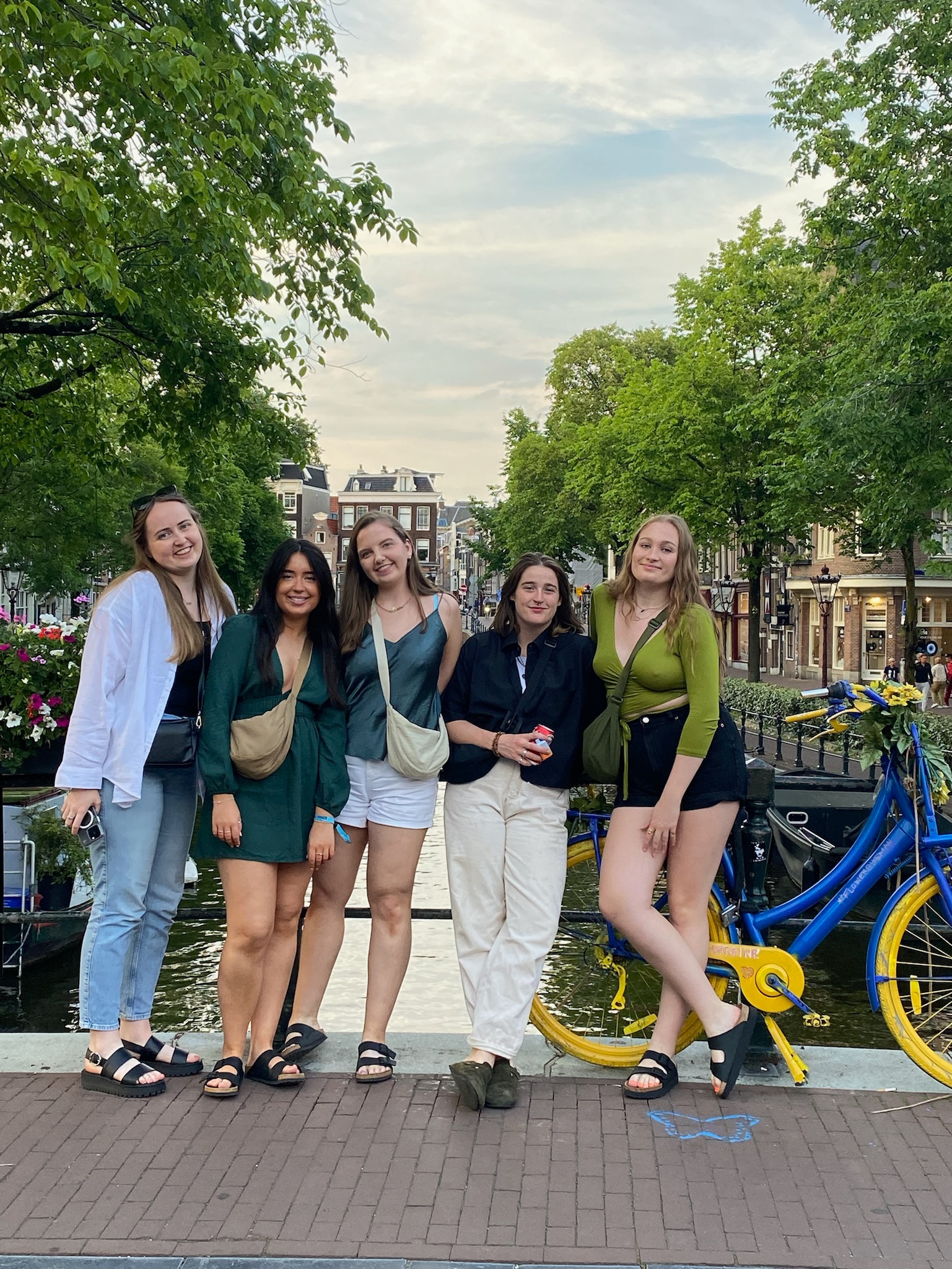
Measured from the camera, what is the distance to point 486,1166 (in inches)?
141

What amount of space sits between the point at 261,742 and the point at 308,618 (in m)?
0.48

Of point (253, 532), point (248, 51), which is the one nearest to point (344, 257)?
point (248, 51)

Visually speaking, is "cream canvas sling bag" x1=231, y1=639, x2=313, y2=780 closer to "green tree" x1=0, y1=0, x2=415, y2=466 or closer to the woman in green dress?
the woman in green dress

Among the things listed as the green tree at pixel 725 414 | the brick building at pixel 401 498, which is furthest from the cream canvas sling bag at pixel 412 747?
the brick building at pixel 401 498

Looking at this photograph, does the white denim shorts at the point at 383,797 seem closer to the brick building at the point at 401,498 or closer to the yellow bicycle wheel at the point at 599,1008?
the yellow bicycle wheel at the point at 599,1008

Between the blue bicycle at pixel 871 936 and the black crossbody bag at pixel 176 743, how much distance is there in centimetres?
138

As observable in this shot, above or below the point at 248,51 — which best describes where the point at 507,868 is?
below

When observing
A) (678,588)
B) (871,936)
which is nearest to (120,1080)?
(678,588)

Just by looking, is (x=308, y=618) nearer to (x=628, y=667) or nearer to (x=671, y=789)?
(x=628, y=667)

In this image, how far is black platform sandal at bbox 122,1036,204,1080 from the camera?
428 centimetres

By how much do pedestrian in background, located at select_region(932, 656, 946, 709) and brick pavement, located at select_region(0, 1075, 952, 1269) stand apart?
101ft

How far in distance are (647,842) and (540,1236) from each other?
1.34 meters

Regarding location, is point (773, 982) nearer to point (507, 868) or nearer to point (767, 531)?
point (507, 868)

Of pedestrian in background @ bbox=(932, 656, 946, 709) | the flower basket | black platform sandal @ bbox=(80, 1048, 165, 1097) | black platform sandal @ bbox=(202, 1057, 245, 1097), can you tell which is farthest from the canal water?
pedestrian in background @ bbox=(932, 656, 946, 709)
